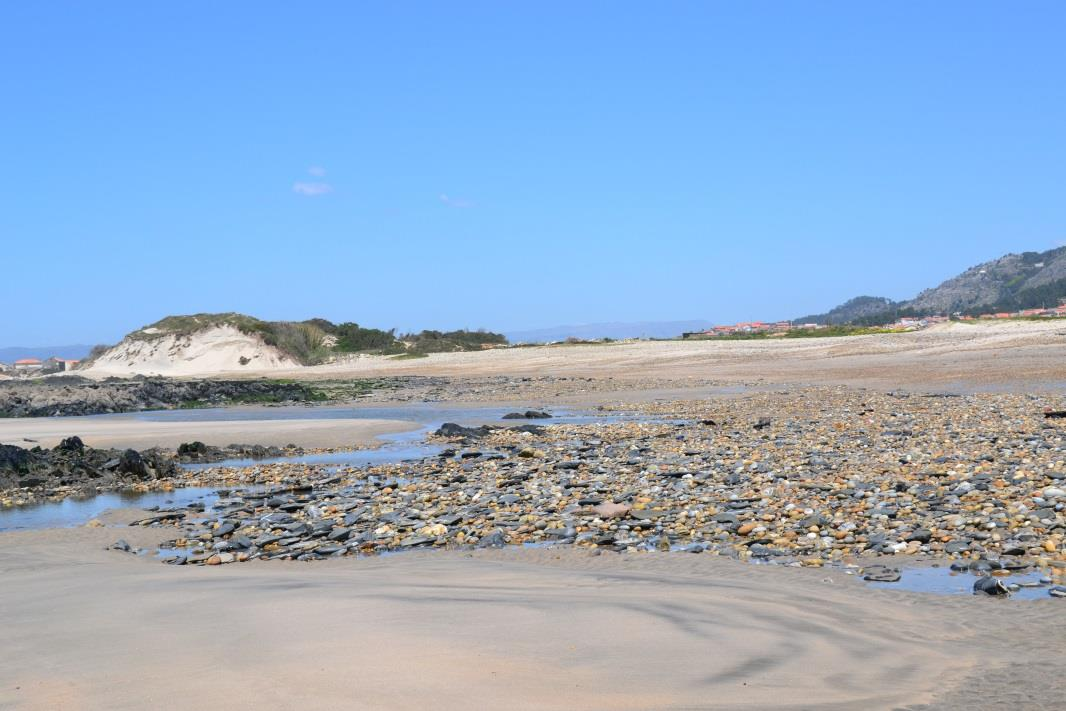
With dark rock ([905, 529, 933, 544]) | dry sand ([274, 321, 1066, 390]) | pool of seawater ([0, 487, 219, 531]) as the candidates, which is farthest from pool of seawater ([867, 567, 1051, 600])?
dry sand ([274, 321, 1066, 390])

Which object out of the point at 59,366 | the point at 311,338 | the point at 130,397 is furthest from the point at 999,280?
the point at 130,397

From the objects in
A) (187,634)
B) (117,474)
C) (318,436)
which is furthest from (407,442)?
(187,634)

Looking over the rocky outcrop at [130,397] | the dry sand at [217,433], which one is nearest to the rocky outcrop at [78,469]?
the dry sand at [217,433]

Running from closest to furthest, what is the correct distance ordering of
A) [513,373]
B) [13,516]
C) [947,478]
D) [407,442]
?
[947,478] → [13,516] → [407,442] → [513,373]

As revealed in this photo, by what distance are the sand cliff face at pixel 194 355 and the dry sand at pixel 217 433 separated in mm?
43562

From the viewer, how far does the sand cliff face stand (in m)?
70.8

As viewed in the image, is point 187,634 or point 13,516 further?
point 13,516

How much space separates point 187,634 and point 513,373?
4554cm

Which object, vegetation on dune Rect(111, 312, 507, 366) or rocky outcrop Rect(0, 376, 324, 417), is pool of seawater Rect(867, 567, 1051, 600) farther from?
vegetation on dune Rect(111, 312, 507, 366)

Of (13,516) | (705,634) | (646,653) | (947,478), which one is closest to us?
(646,653)

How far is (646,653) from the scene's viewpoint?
187 inches

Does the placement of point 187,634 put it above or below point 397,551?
above

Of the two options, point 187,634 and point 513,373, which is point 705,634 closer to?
point 187,634

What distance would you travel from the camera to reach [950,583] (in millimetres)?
6930
